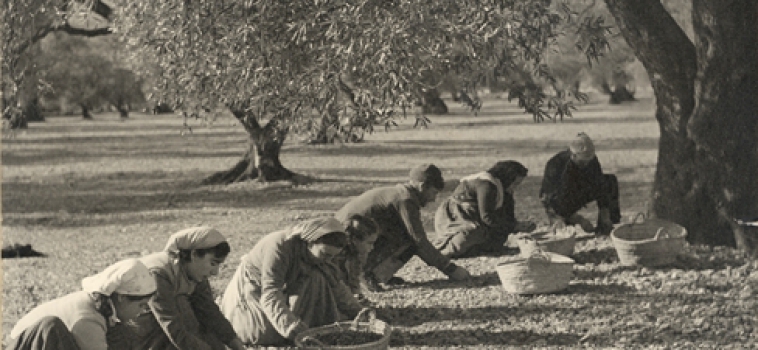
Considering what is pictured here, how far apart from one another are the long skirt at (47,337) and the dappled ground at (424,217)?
3007mm

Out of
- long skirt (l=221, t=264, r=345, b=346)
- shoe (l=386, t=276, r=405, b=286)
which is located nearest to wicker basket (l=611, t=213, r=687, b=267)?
shoe (l=386, t=276, r=405, b=286)

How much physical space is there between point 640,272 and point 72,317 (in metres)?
5.18

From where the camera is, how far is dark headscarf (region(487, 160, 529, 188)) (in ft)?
29.7

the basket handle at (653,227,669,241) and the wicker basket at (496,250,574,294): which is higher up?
the basket handle at (653,227,669,241)

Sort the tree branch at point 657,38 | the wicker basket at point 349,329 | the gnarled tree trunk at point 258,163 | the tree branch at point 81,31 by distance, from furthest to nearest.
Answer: the gnarled tree trunk at point 258,163 < the tree branch at point 81,31 < the tree branch at point 657,38 < the wicker basket at point 349,329

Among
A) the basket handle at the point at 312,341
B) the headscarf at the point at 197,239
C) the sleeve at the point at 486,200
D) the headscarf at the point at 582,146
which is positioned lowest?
the basket handle at the point at 312,341

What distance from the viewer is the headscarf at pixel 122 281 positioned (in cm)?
412

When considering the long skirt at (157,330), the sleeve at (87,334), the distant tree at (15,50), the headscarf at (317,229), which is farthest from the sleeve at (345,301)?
the distant tree at (15,50)

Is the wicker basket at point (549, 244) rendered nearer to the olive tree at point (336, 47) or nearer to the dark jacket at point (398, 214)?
the dark jacket at point (398, 214)

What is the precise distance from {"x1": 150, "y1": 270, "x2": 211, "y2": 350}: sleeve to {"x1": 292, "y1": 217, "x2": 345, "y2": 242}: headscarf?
1.03 meters

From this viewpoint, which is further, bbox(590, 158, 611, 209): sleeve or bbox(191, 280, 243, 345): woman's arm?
bbox(590, 158, 611, 209): sleeve

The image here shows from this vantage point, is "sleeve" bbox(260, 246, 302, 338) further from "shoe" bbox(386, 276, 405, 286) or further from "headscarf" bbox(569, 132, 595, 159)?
"headscarf" bbox(569, 132, 595, 159)

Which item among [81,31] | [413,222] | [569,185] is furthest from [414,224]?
[81,31]

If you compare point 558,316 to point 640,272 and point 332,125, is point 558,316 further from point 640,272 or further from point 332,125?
point 332,125
